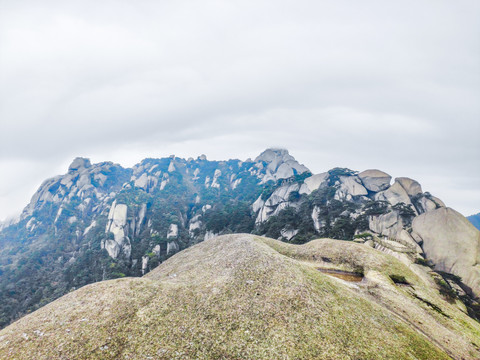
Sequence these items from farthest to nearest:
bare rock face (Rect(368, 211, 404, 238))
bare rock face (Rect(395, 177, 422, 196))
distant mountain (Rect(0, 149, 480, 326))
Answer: bare rock face (Rect(395, 177, 422, 196)) → bare rock face (Rect(368, 211, 404, 238)) → distant mountain (Rect(0, 149, 480, 326))

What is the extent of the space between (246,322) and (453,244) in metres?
45.4

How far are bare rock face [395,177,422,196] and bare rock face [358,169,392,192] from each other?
903cm

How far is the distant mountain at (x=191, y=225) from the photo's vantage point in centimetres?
4419

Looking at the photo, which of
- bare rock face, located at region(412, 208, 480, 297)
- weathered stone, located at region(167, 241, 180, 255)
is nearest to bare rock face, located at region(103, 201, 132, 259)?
weathered stone, located at region(167, 241, 180, 255)

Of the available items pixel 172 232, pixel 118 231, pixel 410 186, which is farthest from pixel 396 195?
pixel 118 231

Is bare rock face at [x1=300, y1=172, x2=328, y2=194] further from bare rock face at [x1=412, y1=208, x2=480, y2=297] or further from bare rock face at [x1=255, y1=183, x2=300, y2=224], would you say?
bare rock face at [x1=412, y1=208, x2=480, y2=297]

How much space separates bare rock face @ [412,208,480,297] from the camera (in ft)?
122

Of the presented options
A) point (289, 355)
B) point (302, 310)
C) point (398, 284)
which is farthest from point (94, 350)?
point (398, 284)

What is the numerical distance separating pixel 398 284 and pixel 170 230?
11655cm

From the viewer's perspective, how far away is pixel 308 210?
306 feet

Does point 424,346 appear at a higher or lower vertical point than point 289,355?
lower

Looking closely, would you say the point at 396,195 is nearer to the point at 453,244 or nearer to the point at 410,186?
the point at 410,186

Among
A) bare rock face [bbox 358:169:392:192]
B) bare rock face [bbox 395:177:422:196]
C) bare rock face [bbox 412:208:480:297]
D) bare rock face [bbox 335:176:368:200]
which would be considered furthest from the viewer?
bare rock face [bbox 335:176:368:200]

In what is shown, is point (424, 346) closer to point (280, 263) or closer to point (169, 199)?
point (280, 263)
